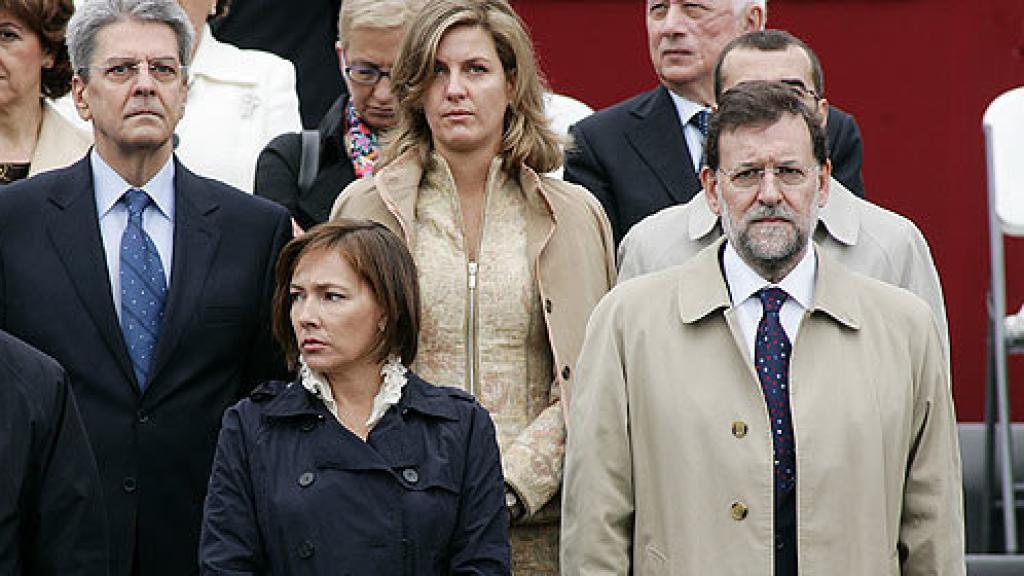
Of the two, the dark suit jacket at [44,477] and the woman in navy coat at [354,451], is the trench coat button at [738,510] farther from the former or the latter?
the dark suit jacket at [44,477]

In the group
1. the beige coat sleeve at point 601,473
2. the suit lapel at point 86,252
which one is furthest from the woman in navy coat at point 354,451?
the suit lapel at point 86,252

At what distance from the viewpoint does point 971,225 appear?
29.5 feet

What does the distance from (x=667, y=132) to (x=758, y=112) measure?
45.1 inches

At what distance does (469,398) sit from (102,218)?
114 cm

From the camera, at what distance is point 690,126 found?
652cm

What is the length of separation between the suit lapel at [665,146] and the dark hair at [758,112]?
88 centimetres

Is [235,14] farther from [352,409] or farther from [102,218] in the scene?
[352,409]

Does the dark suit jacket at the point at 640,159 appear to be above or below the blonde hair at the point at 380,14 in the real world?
below

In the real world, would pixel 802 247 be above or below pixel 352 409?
above

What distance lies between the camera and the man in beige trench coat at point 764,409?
16.6 ft

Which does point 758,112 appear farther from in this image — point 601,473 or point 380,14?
point 380,14

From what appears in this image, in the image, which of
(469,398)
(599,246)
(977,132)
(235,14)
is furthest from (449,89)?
(977,132)

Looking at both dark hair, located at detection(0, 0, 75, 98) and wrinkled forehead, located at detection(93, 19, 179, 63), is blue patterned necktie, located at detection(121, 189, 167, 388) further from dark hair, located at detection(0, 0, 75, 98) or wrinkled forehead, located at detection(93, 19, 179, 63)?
dark hair, located at detection(0, 0, 75, 98)

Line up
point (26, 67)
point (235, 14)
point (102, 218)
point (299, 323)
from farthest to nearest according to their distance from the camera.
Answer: point (235, 14)
point (26, 67)
point (102, 218)
point (299, 323)
